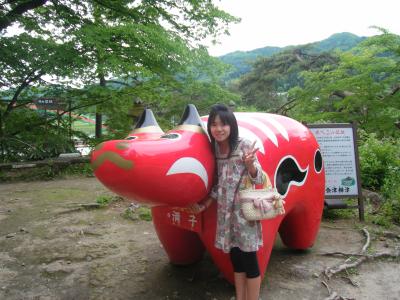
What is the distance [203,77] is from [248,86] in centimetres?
902

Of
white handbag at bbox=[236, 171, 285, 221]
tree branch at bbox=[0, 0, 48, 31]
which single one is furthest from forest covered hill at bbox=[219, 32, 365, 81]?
white handbag at bbox=[236, 171, 285, 221]

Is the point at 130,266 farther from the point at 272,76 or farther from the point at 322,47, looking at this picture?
the point at 322,47

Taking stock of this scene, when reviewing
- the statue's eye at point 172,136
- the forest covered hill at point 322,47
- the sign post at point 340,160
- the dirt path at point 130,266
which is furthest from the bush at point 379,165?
the forest covered hill at point 322,47

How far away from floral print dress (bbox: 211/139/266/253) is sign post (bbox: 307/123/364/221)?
10.4 ft

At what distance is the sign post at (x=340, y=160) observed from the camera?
5.49m

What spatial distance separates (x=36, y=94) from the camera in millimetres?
9656

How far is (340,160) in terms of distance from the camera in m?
5.52

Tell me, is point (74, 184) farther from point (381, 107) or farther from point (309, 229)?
point (381, 107)

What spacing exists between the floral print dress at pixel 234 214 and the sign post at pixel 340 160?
3.17 metres

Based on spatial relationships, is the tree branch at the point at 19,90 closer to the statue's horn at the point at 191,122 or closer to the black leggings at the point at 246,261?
the statue's horn at the point at 191,122

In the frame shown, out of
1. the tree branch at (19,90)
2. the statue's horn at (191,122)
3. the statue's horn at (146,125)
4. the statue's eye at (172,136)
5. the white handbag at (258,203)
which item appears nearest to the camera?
the white handbag at (258,203)

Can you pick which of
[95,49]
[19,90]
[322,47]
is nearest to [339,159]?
[95,49]

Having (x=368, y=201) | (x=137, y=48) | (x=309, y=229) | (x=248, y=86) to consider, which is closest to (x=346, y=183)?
(x=368, y=201)

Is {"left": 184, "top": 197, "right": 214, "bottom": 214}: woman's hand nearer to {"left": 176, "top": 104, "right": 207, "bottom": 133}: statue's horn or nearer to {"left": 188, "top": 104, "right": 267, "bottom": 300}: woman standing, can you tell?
{"left": 188, "top": 104, "right": 267, "bottom": 300}: woman standing
